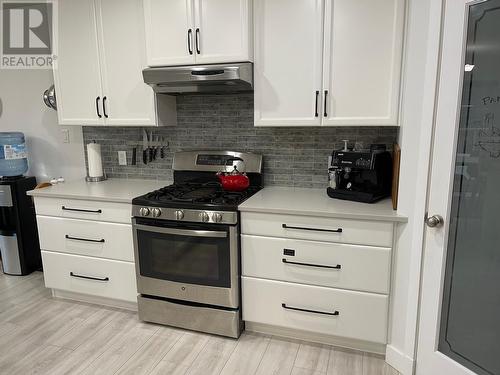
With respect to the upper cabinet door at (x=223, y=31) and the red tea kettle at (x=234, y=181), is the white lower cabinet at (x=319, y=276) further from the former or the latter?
the upper cabinet door at (x=223, y=31)

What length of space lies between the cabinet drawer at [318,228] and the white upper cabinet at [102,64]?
1089 mm

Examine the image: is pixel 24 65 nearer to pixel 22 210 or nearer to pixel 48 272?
pixel 22 210

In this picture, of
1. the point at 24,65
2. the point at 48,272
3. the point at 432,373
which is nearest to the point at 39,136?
the point at 24,65

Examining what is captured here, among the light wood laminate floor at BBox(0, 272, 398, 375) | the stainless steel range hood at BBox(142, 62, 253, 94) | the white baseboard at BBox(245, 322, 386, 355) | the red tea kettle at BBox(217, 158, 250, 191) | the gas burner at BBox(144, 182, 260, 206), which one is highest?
the stainless steel range hood at BBox(142, 62, 253, 94)

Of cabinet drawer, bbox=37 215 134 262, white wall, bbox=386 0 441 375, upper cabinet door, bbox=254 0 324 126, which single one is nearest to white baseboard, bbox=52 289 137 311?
cabinet drawer, bbox=37 215 134 262

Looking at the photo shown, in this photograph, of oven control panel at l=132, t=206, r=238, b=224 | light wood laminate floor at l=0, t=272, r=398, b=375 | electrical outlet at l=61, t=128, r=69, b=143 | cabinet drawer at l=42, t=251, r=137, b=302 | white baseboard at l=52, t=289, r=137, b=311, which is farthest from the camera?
electrical outlet at l=61, t=128, r=69, b=143

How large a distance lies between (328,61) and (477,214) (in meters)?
1.14

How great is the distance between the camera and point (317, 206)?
6.78 feet

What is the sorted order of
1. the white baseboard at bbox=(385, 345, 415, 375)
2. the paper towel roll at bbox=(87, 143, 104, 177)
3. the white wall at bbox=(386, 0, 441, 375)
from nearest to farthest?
the white wall at bbox=(386, 0, 441, 375)
the white baseboard at bbox=(385, 345, 415, 375)
the paper towel roll at bbox=(87, 143, 104, 177)

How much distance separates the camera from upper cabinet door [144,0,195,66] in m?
2.24

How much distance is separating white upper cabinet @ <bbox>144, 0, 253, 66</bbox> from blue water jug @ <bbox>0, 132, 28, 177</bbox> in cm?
164

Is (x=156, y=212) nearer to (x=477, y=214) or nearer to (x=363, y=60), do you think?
(x=363, y=60)

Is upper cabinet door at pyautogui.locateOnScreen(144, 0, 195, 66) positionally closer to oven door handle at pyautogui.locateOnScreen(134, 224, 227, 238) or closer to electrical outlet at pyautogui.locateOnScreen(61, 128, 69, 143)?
oven door handle at pyautogui.locateOnScreen(134, 224, 227, 238)

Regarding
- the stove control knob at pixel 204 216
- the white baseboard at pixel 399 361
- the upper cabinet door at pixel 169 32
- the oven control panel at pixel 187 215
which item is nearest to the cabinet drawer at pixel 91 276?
the oven control panel at pixel 187 215
